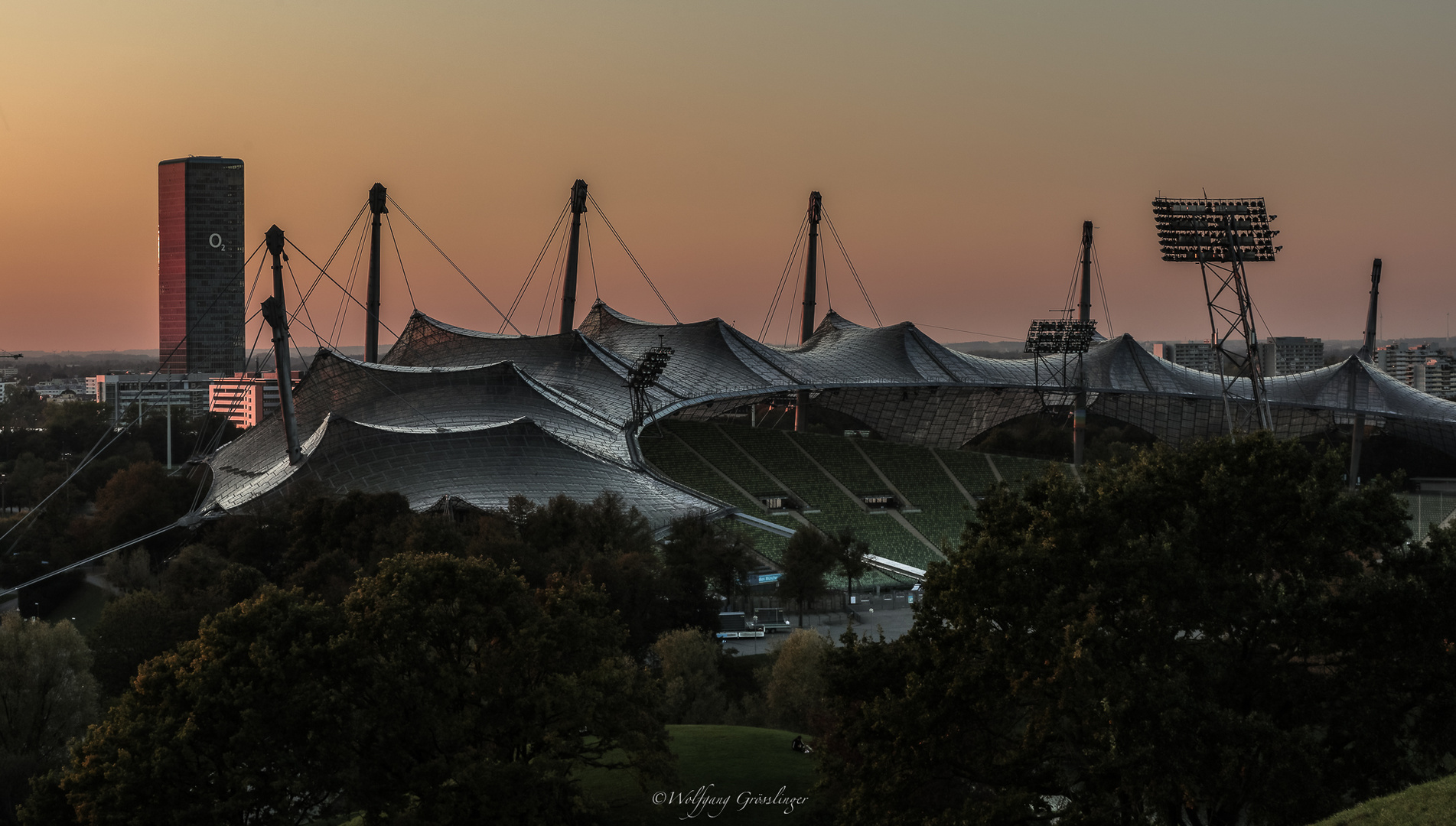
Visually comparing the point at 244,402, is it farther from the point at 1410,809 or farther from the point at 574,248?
the point at 1410,809

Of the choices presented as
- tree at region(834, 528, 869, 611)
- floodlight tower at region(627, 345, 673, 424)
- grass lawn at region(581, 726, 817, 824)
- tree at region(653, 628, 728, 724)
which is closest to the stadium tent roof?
floodlight tower at region(627, 345, 673, 424)

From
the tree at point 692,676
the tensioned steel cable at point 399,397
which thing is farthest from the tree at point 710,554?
the tensioned steel cable at point 399,397

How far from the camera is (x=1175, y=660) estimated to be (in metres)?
16.5

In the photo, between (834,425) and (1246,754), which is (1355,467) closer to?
(834,425)

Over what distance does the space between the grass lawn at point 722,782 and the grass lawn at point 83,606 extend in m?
23.8

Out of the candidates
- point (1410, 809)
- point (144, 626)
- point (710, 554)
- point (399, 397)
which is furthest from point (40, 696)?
point (399, 397)

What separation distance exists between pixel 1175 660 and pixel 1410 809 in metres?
3.42

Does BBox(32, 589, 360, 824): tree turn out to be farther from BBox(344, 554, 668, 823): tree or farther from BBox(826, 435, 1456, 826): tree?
BBox(826, 435, 1456, 826): tree

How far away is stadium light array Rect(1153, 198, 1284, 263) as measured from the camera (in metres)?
45.7

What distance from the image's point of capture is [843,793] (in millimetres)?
20688

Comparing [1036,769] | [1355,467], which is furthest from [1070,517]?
[1355,467]

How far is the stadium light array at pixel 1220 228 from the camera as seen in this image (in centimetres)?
4572

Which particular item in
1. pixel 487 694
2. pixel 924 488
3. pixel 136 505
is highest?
pixel 136 505

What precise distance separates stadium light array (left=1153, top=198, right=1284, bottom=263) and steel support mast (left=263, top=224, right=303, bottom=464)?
29304 mm
